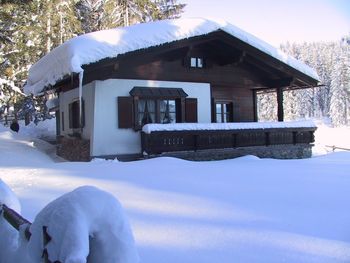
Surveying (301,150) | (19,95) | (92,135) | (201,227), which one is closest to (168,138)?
(92,135)

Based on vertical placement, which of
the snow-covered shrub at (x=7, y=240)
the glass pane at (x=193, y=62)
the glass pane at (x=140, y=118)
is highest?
the glass pane at (x=193, y=62)

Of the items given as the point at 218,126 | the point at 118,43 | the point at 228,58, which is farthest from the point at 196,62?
the point at 118,43

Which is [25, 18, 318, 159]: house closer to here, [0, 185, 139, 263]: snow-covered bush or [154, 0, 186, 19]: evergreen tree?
[0, 185, 139, 263]: snow-covered bush

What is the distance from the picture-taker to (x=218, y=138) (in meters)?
Answer: 14.6

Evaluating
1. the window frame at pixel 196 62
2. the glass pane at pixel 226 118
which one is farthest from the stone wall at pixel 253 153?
the window frame at pixel 196 62

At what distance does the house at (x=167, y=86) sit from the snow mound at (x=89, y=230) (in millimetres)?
9979

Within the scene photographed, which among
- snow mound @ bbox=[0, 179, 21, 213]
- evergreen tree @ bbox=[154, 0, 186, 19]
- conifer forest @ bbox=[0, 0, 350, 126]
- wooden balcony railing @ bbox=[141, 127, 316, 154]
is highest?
evergreen tree @ bbox=[154, 0, 186, 19]

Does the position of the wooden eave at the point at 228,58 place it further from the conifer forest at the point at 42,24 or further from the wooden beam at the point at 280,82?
the conifer forest at the point at 42,24

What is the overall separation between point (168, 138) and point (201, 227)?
881cm

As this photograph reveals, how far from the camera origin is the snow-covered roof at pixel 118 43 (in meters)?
12.3

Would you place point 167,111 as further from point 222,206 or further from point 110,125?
point 222,206

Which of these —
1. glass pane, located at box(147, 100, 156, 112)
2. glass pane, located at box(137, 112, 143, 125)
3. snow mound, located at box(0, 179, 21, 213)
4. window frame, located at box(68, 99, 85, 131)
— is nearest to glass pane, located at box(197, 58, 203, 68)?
glass pane, located at box(147, 100, 156, 112)

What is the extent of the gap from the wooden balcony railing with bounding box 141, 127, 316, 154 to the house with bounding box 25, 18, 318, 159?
0.11ft

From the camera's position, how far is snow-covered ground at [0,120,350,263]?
3.87m
